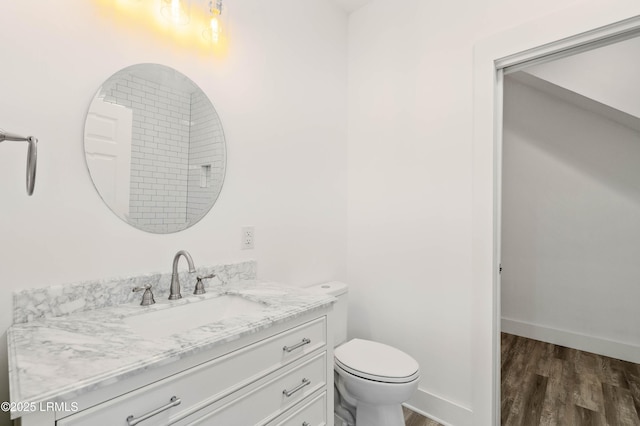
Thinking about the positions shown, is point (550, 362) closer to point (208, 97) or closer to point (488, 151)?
point (488, 151)

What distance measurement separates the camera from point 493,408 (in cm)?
160

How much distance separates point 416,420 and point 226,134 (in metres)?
1.93

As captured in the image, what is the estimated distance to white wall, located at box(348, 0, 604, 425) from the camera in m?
1.73

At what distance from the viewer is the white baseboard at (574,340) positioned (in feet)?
7.54

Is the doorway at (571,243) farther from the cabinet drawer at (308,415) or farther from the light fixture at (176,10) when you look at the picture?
the light fixture at (176,10)

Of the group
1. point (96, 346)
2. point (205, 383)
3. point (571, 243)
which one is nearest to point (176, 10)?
point (96, 346)

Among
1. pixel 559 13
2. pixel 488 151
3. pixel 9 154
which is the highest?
pixel 559 13

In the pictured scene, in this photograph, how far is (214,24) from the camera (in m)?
1.46

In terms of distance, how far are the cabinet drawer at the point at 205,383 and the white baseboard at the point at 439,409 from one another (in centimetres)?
109

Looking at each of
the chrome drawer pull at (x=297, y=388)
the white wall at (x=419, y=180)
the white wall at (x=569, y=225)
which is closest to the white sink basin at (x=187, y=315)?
the chrome drawer pull at (x=297, y=388)

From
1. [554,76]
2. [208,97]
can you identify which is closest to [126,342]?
[208,97]

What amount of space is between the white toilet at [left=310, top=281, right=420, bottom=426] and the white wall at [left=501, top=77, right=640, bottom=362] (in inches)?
75.1

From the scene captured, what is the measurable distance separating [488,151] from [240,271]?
1440 millimetres

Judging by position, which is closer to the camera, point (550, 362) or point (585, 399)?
point (585, 399)
